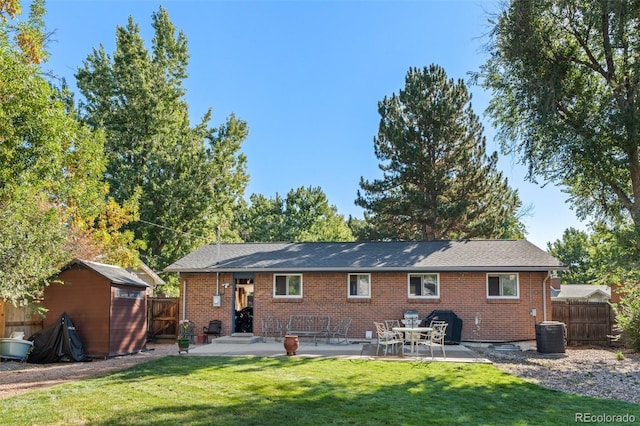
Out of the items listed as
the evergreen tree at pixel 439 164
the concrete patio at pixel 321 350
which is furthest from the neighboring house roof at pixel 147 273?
the evergreen tree at pixel 439 164

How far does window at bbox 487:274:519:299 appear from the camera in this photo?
17.2 meters

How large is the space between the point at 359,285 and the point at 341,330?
1.69 meters

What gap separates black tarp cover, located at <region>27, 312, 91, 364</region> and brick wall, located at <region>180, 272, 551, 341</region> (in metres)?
5.42

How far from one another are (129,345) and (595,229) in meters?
16.5

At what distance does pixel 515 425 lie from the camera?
6984 mm

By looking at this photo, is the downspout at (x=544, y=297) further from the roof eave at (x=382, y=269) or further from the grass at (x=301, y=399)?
the grass at (x=301, y=399)

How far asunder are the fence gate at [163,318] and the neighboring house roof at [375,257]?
5.72 ft

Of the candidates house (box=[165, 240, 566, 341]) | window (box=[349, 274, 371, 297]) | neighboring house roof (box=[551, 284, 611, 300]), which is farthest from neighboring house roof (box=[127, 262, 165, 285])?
neighboring house roof (box=[551, 284, 611, 300])

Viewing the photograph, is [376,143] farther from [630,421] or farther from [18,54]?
[630,421]

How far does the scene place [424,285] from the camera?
17672 millimetres

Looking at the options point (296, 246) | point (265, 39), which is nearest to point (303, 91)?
point (265, 39)

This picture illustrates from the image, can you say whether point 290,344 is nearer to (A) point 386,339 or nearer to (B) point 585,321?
(A) point 386,339

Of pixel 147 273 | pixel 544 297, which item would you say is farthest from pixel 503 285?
pixel 147 273
